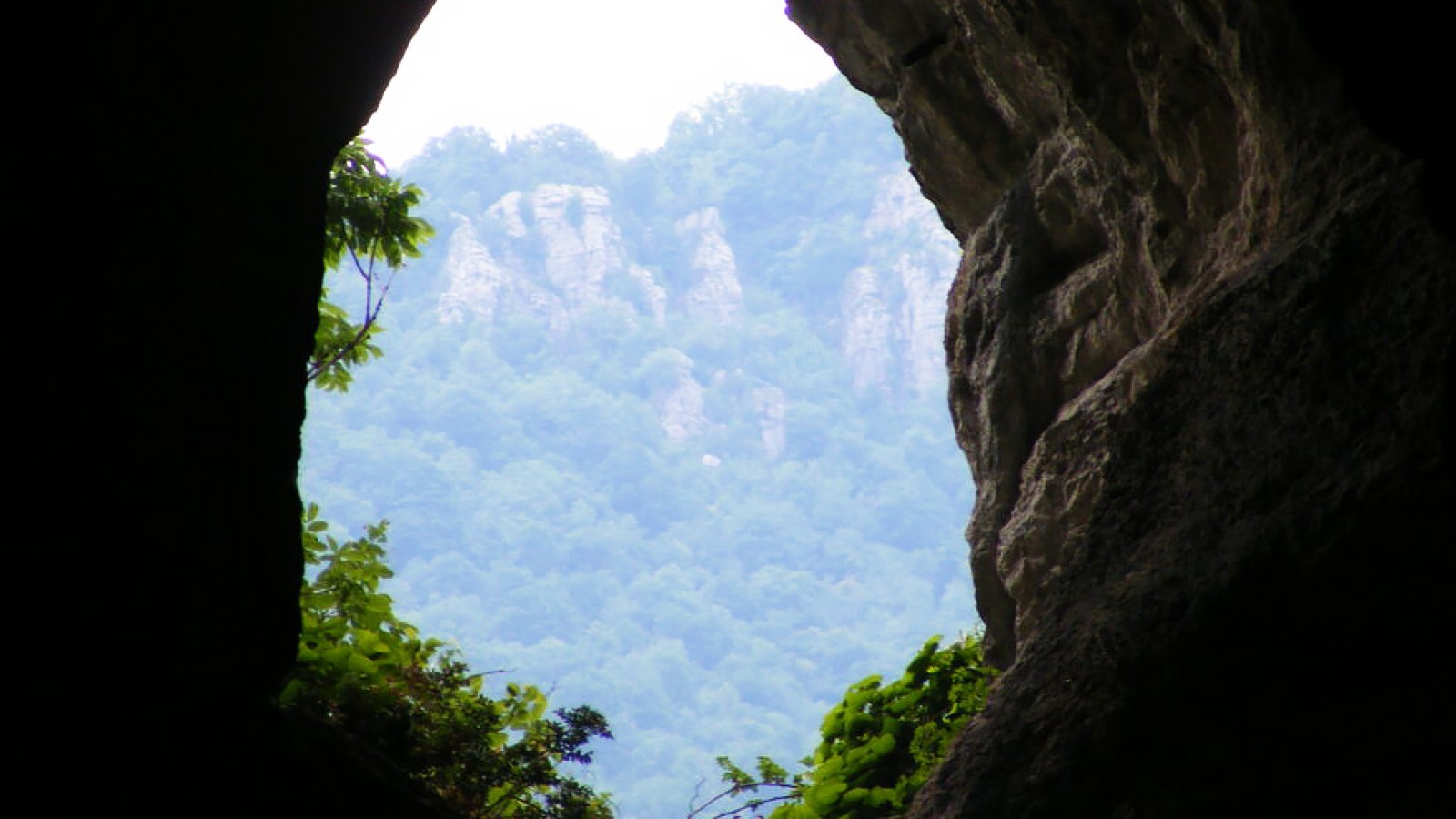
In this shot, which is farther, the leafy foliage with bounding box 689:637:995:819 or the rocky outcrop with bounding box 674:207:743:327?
the rocky outcrop with bounding box 674:207:743:327

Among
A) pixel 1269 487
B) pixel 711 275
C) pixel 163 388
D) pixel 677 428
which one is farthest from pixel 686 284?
pixel 163 388

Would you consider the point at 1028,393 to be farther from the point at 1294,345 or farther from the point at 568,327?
the point at 568,327

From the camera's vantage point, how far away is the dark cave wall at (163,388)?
3119 mm

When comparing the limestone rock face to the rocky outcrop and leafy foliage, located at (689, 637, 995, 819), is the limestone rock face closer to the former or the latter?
the rocky outcrop

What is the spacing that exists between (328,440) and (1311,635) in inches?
3338

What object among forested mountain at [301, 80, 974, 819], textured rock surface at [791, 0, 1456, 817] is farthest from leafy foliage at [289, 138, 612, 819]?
forested mountain at [301, 80, 974, 819]

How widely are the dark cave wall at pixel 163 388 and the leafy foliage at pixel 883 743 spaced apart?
401 centimetres

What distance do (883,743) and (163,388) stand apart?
5786 mm

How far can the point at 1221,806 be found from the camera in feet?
12.1

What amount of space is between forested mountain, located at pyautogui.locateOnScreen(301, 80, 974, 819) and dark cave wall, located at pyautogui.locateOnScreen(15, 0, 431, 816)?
52023mm

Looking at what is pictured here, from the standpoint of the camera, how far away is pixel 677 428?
9156cm

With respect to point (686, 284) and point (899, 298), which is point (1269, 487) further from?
point (686, 284)

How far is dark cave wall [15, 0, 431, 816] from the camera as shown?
10.2 ft

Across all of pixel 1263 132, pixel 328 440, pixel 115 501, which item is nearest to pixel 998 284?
→ pixel 1263 132
